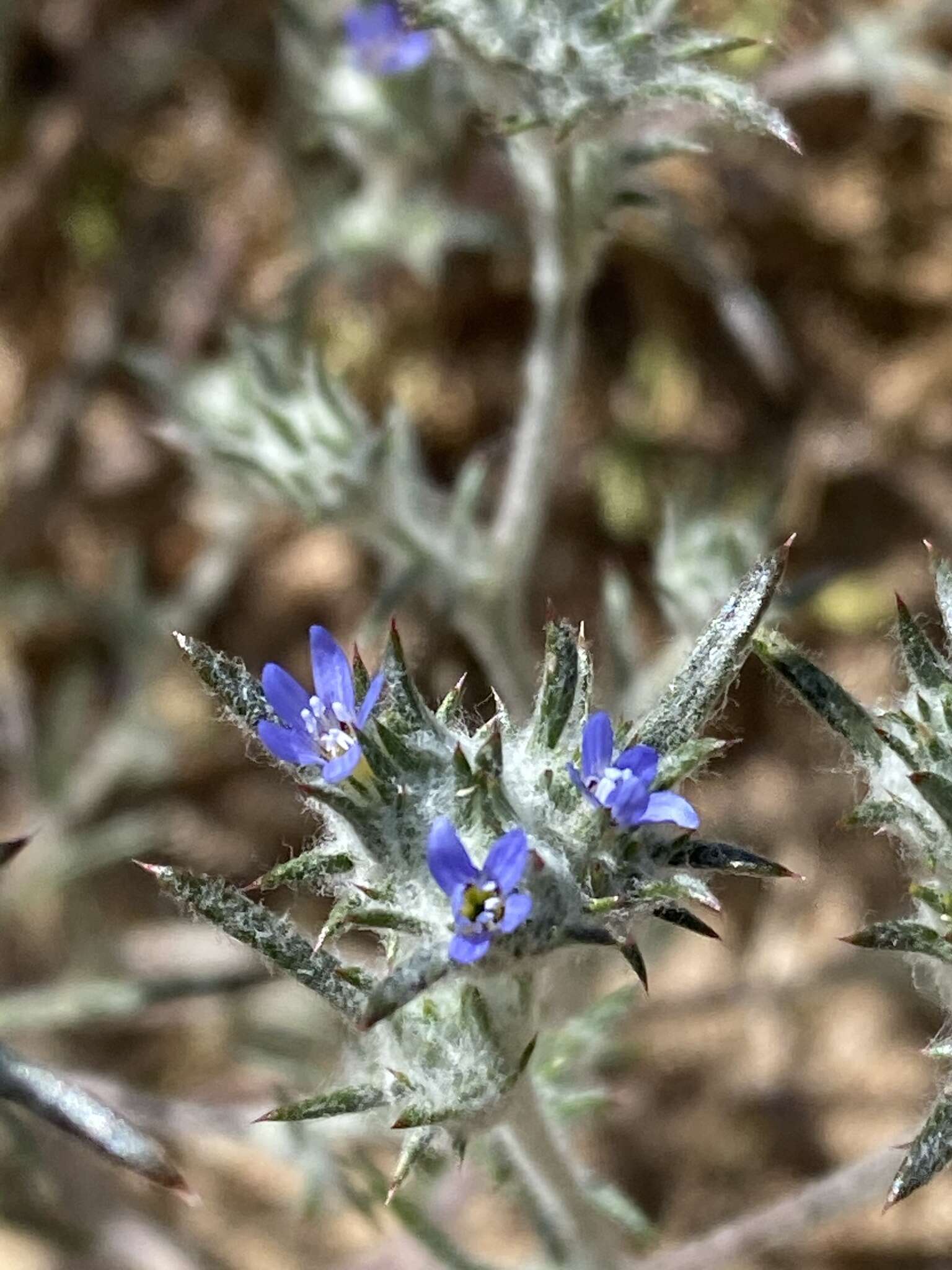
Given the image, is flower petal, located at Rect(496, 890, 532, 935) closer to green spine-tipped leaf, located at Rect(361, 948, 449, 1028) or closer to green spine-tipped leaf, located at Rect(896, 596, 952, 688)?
green spine-tipped leaf, located at Rect(361, 948, 449, 1028)

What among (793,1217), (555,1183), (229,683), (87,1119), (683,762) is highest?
(229,683)

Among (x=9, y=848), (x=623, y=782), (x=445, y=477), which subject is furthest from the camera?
(x=445, y=477)

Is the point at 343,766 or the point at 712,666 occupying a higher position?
the point at 343,766

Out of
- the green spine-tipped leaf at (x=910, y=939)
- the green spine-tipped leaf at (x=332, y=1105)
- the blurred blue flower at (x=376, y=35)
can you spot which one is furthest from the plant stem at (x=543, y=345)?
the green spine-tipped leaf at (x=332, y=1105)

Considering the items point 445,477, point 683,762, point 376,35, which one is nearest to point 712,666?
point 683,762

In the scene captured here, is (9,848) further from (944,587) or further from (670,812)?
(944,587)

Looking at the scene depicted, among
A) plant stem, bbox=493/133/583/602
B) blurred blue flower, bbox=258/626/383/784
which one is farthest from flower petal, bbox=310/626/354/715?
plant stem, bbox=493/133/583/602
